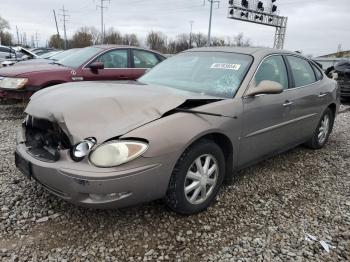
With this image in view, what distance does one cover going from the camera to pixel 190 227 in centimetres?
291

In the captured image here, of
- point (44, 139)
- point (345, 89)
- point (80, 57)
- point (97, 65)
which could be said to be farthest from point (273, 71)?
point (345, 89)

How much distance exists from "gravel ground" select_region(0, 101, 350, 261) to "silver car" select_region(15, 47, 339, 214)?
24cm

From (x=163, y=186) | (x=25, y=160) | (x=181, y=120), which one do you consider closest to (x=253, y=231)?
(x=163, y=186)

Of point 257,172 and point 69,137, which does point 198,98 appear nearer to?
point 69,137

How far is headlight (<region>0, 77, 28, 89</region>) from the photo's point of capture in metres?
6.32

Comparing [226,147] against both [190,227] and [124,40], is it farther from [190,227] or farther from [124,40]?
[124,40]

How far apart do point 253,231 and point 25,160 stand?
2.01 m

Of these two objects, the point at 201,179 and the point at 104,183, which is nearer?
the point at 104,183

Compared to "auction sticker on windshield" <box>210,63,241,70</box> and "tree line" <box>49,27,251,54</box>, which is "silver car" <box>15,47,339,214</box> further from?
"tree line" <box>49,27,251,54</box>

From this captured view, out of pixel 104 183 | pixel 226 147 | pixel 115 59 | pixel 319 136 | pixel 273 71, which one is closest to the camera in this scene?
pixel 104 183

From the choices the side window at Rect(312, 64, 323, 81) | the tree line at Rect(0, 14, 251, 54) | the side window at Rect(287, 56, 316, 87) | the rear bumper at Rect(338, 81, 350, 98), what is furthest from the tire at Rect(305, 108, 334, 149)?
the tree line at Rect(0, 14, 251, 54)

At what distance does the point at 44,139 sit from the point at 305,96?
3.20 metres

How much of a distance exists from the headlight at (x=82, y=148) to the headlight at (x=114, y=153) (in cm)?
7

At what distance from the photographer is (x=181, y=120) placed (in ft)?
9.11
